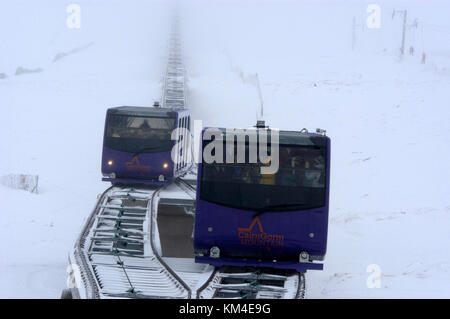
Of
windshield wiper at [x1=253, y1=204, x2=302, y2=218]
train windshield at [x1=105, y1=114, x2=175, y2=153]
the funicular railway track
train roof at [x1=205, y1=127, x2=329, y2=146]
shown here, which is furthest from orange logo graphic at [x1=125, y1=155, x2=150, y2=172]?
windshield wiper at [x1=253, y1=204, x2=302, y2=218]

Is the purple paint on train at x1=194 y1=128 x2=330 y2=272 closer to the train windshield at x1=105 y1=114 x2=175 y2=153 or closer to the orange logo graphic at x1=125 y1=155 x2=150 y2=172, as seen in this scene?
the train windshield at x1=105 y1=114 x2=175 y2=153

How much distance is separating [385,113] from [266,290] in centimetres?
2840

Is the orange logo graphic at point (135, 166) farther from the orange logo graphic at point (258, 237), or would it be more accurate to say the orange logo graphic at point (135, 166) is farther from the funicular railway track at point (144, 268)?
the orange logo graphic at point (258, 237)

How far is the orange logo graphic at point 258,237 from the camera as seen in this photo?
14062mm

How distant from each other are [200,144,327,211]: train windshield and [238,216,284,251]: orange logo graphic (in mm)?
355

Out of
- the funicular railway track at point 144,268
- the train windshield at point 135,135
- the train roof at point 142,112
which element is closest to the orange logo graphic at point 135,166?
the train windshield at point 135,135

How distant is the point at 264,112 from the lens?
4425 cm

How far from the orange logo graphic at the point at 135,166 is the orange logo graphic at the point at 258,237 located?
32.6 feet

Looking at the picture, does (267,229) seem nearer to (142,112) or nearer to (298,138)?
(298,138)

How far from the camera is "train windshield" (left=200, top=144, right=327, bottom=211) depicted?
14.0 meters

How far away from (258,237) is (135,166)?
33.2ft

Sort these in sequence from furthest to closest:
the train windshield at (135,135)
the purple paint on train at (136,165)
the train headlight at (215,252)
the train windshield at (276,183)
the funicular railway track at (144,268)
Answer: the purple paint on train at (136,165) → the train windshield at (135,135) → the train headlight at (215,252) → the train windshield at (276,183) → the funicular railway track at (144,268)

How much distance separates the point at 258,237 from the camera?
14.1m
